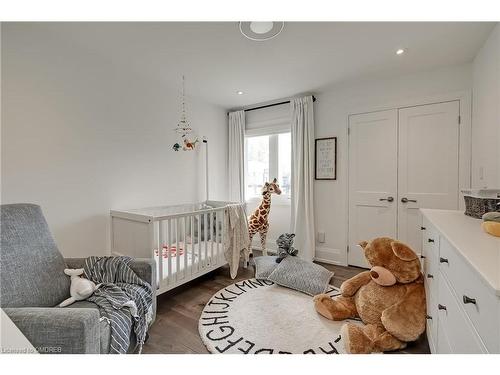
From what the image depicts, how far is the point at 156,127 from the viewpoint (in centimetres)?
277

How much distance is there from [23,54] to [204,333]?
8.28 feet

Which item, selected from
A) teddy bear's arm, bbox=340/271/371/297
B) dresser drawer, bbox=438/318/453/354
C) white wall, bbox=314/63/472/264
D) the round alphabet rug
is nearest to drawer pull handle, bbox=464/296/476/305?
dresser drawer, bbox=438/318/453/354

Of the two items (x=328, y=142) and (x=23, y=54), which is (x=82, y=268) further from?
(x=328, y=142)

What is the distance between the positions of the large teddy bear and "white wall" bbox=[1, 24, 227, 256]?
2234mm

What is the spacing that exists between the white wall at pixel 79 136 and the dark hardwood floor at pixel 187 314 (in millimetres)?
919

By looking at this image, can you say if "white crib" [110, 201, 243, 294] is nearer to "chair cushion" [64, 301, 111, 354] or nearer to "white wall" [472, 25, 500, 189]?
"chair cushion" [64, 301, 111, 354]

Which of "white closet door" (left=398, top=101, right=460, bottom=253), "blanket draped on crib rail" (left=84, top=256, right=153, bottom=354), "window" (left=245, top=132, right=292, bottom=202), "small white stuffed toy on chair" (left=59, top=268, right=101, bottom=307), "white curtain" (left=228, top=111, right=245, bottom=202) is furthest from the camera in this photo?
"white curtain" (left=228, top=111, right=245, bottom=202)

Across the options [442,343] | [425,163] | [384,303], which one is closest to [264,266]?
[384,303]

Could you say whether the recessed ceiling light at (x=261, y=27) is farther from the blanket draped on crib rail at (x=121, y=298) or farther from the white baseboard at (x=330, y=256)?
the white baseboard at (x=330, y=256)

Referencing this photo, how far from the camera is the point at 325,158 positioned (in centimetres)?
307

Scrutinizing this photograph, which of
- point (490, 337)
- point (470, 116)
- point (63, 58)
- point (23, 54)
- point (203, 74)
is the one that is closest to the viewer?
point (490, 337)

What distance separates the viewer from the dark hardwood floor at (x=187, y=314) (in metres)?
1.53

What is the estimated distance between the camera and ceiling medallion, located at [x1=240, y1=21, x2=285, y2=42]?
1.67 metres
